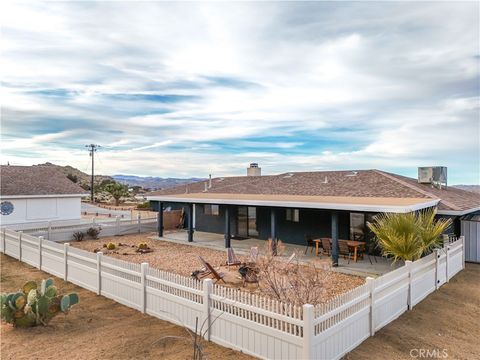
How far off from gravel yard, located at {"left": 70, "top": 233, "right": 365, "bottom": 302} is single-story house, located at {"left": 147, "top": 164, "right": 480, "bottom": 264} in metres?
1.44

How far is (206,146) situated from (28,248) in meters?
23.8

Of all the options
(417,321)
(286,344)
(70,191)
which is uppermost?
(70,191)

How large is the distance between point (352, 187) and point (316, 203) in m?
4.59

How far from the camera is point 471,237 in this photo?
1395 centimetres

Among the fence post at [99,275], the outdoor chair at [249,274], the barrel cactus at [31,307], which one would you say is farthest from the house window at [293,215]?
the barrel cactus at [31,307]

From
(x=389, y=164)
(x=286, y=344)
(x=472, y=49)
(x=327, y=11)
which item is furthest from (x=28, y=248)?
(x=389, y=164)

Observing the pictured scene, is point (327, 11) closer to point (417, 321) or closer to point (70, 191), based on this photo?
point (417, 321)

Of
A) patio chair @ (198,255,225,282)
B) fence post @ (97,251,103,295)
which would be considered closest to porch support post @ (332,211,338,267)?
patio chair @ (198,255,225,282)

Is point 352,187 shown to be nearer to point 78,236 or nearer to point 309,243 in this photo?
point 309,243

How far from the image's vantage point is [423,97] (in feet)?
56.4

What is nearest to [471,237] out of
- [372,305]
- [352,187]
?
[352,187]

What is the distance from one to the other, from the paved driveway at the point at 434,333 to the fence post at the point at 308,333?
123 centimetres

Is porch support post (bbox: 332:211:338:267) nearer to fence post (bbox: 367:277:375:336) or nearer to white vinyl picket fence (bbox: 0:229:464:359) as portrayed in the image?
white vinyl picket fence (bbox: 0:229:464:359)

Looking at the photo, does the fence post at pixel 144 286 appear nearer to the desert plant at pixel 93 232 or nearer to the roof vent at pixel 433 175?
the desert plant at pixel 93 232
